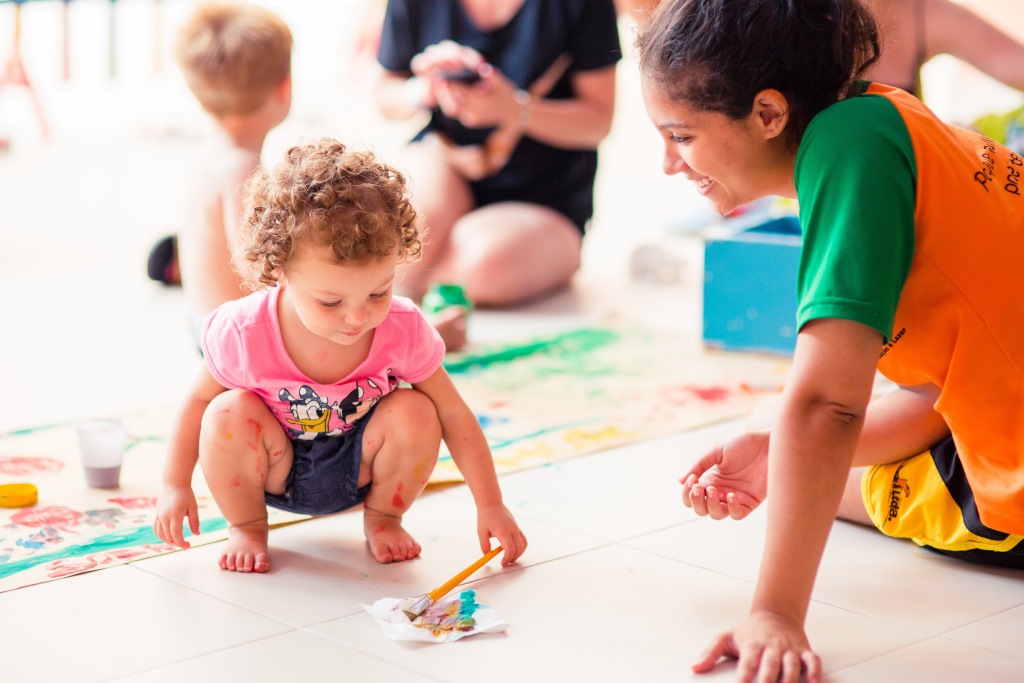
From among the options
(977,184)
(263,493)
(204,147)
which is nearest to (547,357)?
(204,147)

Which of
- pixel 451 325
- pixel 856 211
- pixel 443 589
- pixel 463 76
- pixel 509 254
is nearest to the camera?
pixel 856 211

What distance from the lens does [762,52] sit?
114 centimetres

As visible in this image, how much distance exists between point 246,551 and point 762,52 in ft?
2.58

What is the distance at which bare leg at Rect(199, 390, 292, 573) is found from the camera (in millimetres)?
1396

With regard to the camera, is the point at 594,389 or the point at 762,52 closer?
the point at 762,52

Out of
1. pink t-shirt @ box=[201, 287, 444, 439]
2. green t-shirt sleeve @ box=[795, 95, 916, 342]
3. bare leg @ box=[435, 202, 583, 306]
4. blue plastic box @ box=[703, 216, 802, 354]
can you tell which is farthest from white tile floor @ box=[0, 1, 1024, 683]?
bare leg @ box=[435, 202, 583, 306]

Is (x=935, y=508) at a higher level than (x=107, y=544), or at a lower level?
higher

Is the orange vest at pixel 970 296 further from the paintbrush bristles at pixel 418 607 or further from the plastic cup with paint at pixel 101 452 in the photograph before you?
the plastic cup with paint at pixel 101 452

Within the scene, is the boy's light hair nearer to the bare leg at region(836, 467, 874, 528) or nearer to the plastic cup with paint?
the plastic cup with paint

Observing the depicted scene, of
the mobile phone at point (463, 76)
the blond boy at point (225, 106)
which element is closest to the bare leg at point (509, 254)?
the mobile phone at point (463, 76)

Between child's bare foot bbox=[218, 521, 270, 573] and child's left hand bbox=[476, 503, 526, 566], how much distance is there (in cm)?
25

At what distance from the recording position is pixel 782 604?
1108 millimetres

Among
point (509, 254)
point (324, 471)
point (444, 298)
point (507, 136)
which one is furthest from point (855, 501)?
point (507, 136)

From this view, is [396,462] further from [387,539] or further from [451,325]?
[451,325]
